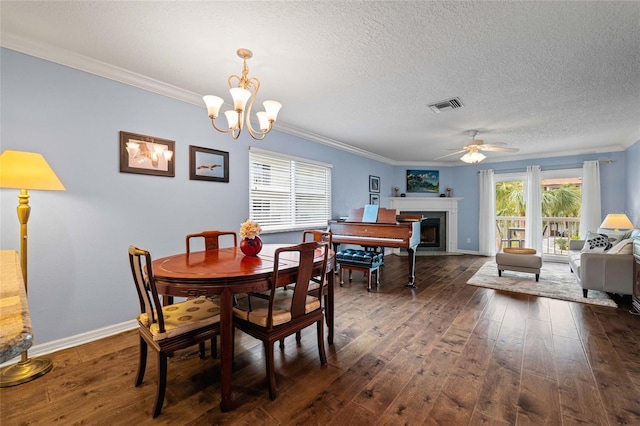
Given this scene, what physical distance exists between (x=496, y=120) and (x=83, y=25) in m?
4.58

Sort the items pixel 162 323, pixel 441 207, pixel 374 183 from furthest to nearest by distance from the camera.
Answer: pixel 441 207
pixel 374 183
pixel 162 323

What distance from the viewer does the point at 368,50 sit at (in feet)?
7.44

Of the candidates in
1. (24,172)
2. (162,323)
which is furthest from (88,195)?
(162,323)

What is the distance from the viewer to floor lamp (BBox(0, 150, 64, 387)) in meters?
1.89

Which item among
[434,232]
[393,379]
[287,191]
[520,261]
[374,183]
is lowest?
[393,379]

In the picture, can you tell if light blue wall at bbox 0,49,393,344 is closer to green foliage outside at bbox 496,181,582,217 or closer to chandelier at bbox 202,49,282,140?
chandelier at bbox 202,49,282,140

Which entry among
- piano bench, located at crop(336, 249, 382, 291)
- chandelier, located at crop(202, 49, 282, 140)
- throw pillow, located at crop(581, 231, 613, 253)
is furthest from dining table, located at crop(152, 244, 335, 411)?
throw pillow, located at crop(581, 231, 613, 253)

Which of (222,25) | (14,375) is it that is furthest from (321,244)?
(14,375)

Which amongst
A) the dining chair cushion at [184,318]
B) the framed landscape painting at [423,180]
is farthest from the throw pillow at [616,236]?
the dining chair cushion at [184,318]

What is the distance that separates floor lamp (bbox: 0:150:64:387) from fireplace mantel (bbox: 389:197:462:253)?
21.4 ft

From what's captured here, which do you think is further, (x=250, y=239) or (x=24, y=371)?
(x=250, y=239)

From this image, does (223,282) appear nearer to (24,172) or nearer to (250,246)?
(250,246)

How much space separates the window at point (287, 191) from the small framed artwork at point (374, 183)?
1.58 m

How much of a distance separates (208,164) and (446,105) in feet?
9.63
